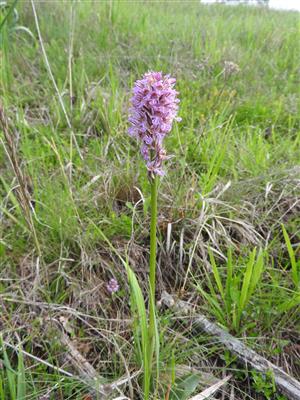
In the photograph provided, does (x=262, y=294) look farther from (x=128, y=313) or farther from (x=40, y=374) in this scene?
(x=40, y=374)

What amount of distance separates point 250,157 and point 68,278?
1.16 m

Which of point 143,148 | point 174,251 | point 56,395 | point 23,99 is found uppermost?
point 143,148

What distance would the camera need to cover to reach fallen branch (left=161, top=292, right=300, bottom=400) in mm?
1297

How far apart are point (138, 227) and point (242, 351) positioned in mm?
705

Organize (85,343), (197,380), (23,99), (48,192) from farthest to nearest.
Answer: (23,99)
(48,192)
(85,343)
(197,380)

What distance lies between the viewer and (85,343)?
147cm

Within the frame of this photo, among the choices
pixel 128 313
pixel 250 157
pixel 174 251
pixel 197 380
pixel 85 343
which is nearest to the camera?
pixel 197 380

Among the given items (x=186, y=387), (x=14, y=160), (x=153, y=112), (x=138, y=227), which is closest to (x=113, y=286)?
(x=138, y=227)

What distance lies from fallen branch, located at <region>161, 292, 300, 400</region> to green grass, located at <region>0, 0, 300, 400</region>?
4cm

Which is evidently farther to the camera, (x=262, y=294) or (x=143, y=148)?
(x=262, y=294)

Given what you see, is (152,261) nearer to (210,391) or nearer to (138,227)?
(210,391)

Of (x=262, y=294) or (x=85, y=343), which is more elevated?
(x=262, y=294)

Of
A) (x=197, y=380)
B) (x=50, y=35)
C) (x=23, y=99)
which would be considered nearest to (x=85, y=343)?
(x=197, y=380)

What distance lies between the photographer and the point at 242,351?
1391mm
